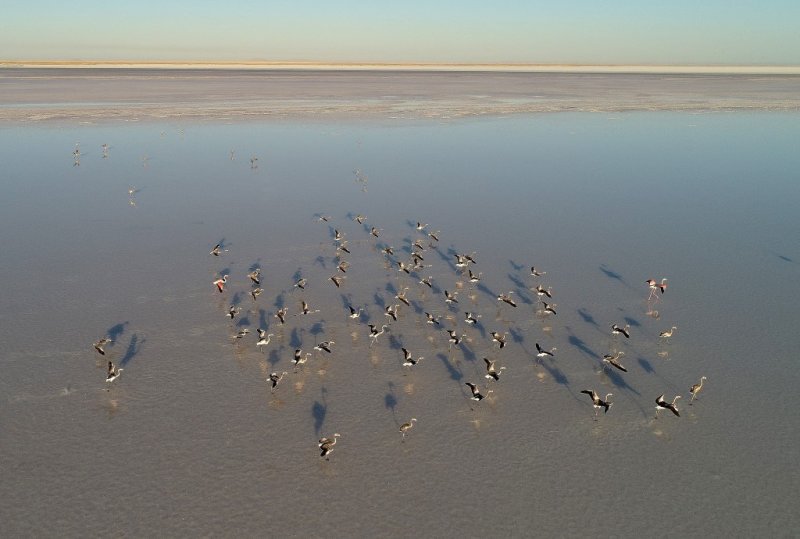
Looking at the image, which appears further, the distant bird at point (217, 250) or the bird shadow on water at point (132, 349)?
the distant bird at point (217, 250)

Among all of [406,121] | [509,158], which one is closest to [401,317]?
[509,158]

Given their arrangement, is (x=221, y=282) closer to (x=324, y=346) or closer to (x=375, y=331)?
(x=324, y=346)

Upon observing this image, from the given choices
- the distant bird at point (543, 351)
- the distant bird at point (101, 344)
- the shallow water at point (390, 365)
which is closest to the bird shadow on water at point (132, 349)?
the shallow water at point (390, 365)

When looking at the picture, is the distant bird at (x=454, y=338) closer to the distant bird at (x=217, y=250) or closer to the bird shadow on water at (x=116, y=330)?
the bird shadow on water at (x=116, y=330)

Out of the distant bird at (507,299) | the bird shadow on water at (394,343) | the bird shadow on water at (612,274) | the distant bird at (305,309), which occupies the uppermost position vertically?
the distant bird at (507,299)

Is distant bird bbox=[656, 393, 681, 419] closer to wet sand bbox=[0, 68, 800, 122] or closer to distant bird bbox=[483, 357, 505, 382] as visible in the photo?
distant bird bbox=[483, 357, 505, 382]

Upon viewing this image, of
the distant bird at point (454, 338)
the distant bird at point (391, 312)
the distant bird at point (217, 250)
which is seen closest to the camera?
the distant bird at point (454, 338)
